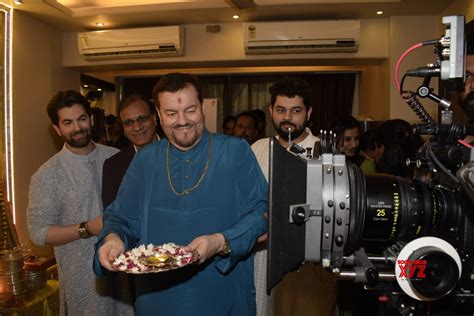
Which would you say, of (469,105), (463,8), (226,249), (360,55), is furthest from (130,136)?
(463,8)

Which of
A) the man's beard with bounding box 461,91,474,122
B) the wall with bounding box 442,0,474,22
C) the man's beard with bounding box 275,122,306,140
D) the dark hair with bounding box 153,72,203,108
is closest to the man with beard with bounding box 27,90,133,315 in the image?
the dark hair with bounding box 153,72,203,108

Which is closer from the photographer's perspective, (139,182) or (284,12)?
(139,182)

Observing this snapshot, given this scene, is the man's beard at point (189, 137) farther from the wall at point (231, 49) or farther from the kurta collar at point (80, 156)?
the wall at point (231, 49)

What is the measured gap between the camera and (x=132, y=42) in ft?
13.0

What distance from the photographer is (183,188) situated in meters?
1.37

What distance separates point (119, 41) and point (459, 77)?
3.73 meters

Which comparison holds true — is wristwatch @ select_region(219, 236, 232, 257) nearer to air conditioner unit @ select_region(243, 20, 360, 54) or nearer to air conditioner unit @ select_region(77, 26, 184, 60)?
air conditioner unit @ select_region(243, 20, 360, 54)

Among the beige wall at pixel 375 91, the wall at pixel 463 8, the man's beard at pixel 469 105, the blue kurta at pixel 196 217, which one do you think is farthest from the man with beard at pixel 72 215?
the beige wall at pixel 375 91

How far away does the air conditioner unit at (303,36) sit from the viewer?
3.68 meters

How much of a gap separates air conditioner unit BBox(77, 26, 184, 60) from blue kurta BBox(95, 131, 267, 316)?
2752 millimetres

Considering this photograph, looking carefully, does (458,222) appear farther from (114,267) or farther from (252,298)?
(114,267)

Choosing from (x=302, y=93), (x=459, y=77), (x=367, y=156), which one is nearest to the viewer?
(x=459, y=77)

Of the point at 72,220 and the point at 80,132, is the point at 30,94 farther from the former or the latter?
the point at 72,220

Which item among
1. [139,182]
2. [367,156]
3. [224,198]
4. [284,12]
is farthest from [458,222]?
[284,12]
